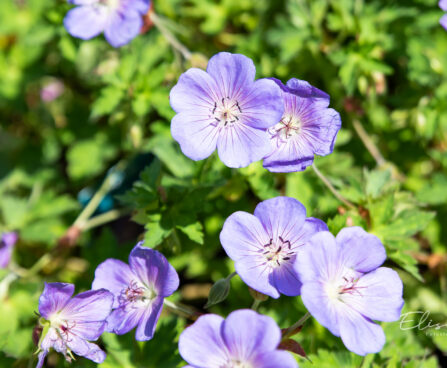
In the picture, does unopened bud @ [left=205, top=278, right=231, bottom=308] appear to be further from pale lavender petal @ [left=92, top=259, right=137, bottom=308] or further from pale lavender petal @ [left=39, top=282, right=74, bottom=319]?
pale lavender petal @ [left=39, top=282, right=74, bottom=319]

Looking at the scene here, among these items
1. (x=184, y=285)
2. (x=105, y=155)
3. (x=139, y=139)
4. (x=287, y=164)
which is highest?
(x=287, y=164)

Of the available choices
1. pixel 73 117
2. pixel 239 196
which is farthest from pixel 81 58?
pixel 239 196

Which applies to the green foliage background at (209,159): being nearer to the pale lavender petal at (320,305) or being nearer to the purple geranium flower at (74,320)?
the purple geranium flower at (74,320)

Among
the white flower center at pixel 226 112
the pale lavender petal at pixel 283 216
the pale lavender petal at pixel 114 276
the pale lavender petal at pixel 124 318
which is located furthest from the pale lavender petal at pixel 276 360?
the white flower center at pixel 226 112

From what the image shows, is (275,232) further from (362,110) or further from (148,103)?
(362,110)

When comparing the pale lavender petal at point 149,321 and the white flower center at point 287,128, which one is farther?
the white flower center at point 287,128

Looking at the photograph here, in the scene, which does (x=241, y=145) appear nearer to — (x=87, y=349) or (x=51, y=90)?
(x=87, y=349)
